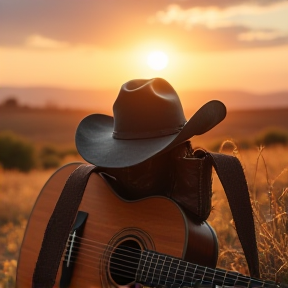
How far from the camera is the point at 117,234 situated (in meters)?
2.20

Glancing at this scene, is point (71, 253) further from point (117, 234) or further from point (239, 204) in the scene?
point (239, 204)

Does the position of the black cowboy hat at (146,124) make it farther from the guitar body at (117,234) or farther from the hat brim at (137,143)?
the guitar body at (117,234)

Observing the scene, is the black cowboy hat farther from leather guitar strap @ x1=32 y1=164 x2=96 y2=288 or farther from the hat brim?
leather guitar strap @ x1=32 y1=164 x2=96 y2=288

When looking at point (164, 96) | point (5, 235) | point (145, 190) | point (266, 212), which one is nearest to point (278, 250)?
point (266, 212)

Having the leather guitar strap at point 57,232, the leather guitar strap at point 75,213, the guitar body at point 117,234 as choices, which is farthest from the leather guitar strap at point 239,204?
the leather guitar strap at point 57,232

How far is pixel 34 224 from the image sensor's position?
2514mm

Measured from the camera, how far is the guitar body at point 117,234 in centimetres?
206

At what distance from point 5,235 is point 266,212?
195 centimetres

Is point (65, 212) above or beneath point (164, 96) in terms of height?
beneath

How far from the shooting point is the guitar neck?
5.92 ft

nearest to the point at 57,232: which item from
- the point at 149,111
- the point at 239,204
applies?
the point at 149,111

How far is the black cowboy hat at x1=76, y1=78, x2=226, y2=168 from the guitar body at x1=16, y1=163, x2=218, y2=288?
17 cm

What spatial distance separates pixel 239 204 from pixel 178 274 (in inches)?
14.2

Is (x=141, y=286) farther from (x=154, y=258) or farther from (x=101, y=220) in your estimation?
(x=101, y=220)
